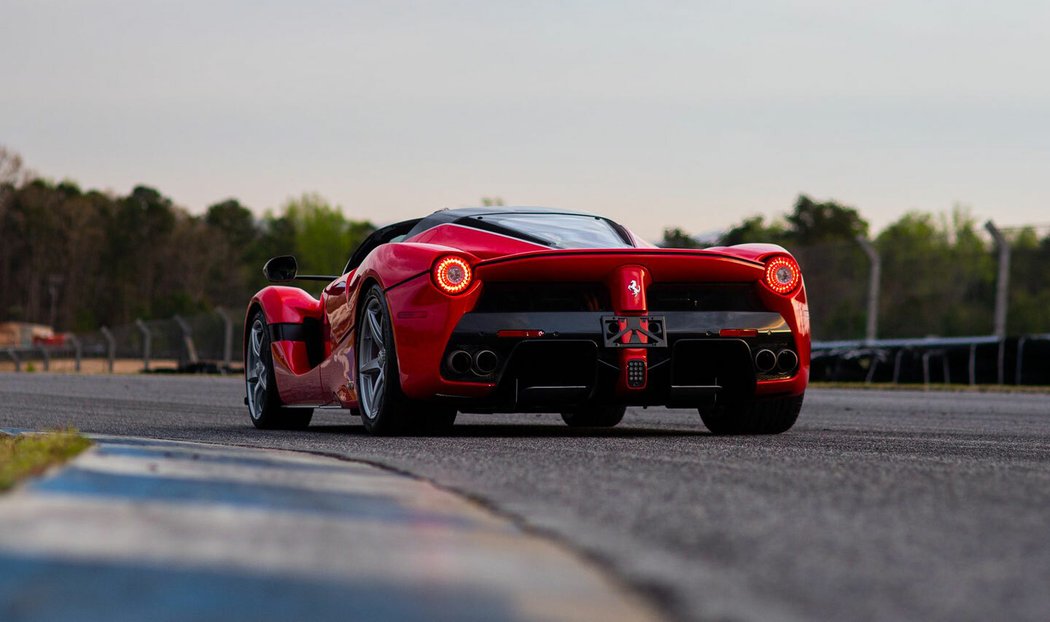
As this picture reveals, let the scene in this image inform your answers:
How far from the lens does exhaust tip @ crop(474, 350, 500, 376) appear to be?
6.66m

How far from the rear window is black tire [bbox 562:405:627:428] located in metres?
1.71

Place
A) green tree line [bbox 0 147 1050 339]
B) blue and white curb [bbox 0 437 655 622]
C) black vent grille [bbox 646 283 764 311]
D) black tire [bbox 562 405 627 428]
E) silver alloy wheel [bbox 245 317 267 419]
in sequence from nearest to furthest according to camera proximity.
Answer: blue and white curb [bbox 0 437 655 622] → black vent grille [bbox 646 283 764 311] → silver alloy wheel [bbox 245 317 267 419] → black tire [bbox 562 405 627 428] → green tree line [bbox 0 147 1050 339]

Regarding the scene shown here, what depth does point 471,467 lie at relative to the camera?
15.8 feet

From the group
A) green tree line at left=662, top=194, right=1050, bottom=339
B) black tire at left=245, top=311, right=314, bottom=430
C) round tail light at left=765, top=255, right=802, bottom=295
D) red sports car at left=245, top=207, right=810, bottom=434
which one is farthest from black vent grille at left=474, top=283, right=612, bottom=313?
green tree line at left=662, top=194, right=1050, bottom=339

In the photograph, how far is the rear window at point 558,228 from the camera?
7.16 metres

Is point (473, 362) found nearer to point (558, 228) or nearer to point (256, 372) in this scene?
point (558, 228)

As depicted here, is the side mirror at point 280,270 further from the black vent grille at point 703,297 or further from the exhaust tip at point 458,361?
the black vent grille at point 703,297

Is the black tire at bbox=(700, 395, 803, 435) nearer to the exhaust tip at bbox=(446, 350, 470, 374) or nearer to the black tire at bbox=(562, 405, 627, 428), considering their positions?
the black tire at bbox=(562, 405, 627, 428)

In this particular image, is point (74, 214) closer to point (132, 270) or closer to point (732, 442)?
point (132, 270)

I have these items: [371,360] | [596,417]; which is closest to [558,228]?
[371,360]

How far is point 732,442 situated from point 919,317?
16458mm

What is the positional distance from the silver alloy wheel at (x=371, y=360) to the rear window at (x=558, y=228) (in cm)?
71

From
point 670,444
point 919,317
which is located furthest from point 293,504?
point 919,317

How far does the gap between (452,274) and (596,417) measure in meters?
2.81
